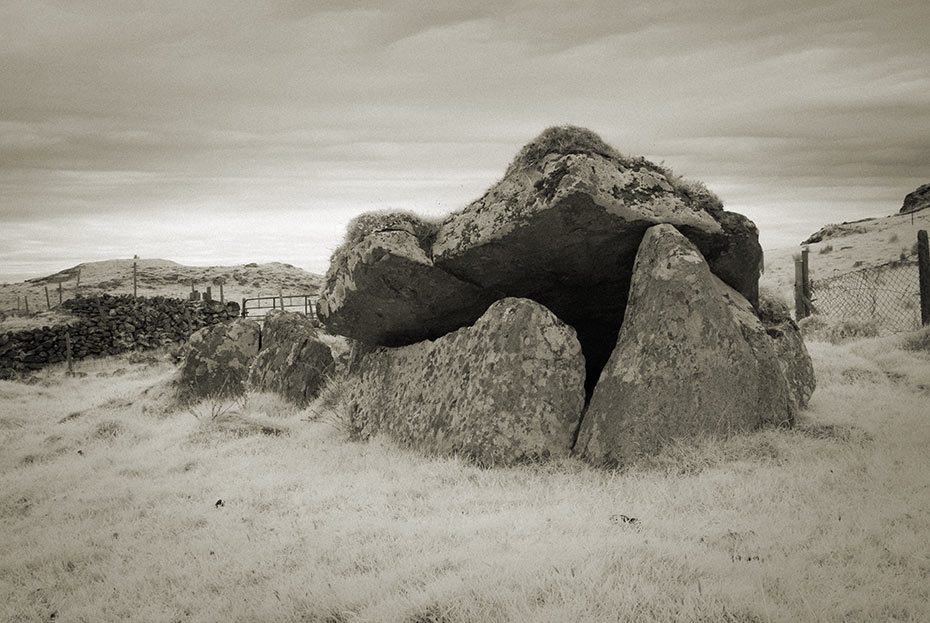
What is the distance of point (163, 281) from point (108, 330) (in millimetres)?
43416

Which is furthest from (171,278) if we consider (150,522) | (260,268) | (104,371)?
(150,522)

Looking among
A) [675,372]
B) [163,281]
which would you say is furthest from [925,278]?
[163,281]

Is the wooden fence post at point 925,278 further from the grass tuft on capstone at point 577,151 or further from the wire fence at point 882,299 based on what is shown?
the grass tuft on capstone at point 577,151

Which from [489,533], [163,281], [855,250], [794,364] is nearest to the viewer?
[489,533]

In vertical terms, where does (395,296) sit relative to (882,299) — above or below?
above

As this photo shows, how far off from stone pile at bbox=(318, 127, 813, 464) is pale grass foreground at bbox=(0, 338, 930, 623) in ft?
1.63

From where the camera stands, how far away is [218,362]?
1574 cm

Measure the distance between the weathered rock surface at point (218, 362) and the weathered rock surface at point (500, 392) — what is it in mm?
7254

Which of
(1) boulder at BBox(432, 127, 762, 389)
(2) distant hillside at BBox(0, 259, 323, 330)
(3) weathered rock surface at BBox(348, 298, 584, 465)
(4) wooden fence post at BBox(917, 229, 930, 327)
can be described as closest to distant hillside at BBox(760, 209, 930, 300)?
(4) wooden fence post at BBox(917, 229, 930, 327)

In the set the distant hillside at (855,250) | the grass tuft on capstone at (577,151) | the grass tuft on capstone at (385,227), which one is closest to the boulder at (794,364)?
the grass tuft on capstone at (577,151)

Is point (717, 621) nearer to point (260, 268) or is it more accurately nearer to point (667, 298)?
point (667, 298)

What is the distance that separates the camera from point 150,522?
665 centimetres

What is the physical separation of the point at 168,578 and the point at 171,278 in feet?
237

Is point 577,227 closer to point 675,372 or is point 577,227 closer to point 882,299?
point 675,372
